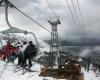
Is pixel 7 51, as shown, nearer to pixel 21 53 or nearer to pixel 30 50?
pixel 21 53

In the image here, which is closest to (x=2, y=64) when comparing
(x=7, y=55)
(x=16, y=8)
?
(x=7, y=55)

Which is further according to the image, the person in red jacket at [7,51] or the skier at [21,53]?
the person in red jacket at [7,51]

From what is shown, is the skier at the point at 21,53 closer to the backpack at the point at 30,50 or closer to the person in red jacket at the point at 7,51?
the backpack at the point at 30,50

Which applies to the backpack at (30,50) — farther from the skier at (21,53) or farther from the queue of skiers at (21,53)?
the skier at (21,53)

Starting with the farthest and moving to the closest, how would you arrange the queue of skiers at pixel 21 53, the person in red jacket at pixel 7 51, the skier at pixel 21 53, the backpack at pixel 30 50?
the person in red jacket at pixel 7 51 < the skier at pixel 21 53 < the queue of skiers at pixel 21 53 < the backpack at pixel 30 50

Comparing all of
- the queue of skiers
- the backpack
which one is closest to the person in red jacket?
the queue of skiers

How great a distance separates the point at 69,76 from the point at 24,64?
3.91 m

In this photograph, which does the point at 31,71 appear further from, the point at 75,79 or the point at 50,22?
the point at 50,22

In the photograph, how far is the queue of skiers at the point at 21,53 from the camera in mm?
19734

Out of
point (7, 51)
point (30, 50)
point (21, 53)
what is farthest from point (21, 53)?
point (7, 51)

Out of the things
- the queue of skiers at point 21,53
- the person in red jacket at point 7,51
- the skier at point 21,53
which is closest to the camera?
the queue of skiers at point 21,53

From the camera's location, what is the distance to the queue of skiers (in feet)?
64.7

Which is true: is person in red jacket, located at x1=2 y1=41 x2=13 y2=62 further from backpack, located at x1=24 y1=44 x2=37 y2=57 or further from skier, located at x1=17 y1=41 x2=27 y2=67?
backpack, located at x1=24 y1=44 x2=37 y2=57

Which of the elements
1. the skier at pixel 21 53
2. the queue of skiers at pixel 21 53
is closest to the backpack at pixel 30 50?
the queue of skiers at pixel 21 53
